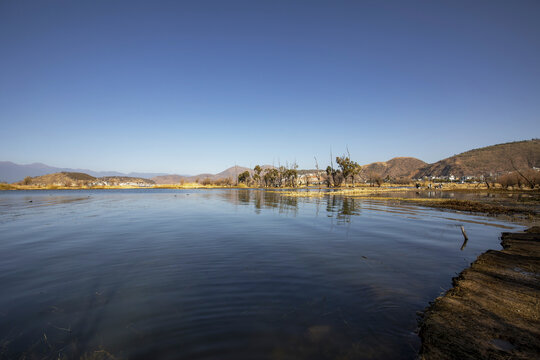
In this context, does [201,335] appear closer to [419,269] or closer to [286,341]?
[286,341]

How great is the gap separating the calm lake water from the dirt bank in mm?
505

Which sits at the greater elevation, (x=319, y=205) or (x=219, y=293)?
(x=319, y=205)

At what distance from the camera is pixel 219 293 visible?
760cm

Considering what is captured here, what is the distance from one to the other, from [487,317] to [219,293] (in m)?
7.18

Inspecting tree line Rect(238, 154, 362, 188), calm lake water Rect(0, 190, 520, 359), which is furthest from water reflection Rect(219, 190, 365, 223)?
tree line Rect(238, 154, 362, 188)

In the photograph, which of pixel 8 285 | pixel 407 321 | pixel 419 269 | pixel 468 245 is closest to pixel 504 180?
pixel 468 245

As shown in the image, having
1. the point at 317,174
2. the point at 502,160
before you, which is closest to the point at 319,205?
the point at 317,174

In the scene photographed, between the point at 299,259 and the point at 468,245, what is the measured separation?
10776 millimetres

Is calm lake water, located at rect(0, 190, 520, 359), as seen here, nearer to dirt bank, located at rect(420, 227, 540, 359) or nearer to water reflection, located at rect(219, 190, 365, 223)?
dirt bank, located at rect(420, 227, 540, 359)

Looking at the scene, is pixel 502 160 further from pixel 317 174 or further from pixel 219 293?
pixel 219 293

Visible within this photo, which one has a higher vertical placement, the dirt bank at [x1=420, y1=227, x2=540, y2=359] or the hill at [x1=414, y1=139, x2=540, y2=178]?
the hill at [x1=414, y1=139, x2=540, y2=178]

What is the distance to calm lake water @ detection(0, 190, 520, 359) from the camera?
510 centimetres

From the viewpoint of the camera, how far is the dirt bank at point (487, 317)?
4.75 metres

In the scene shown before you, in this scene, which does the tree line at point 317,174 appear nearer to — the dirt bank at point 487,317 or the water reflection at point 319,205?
the water reflection at point 319,205
